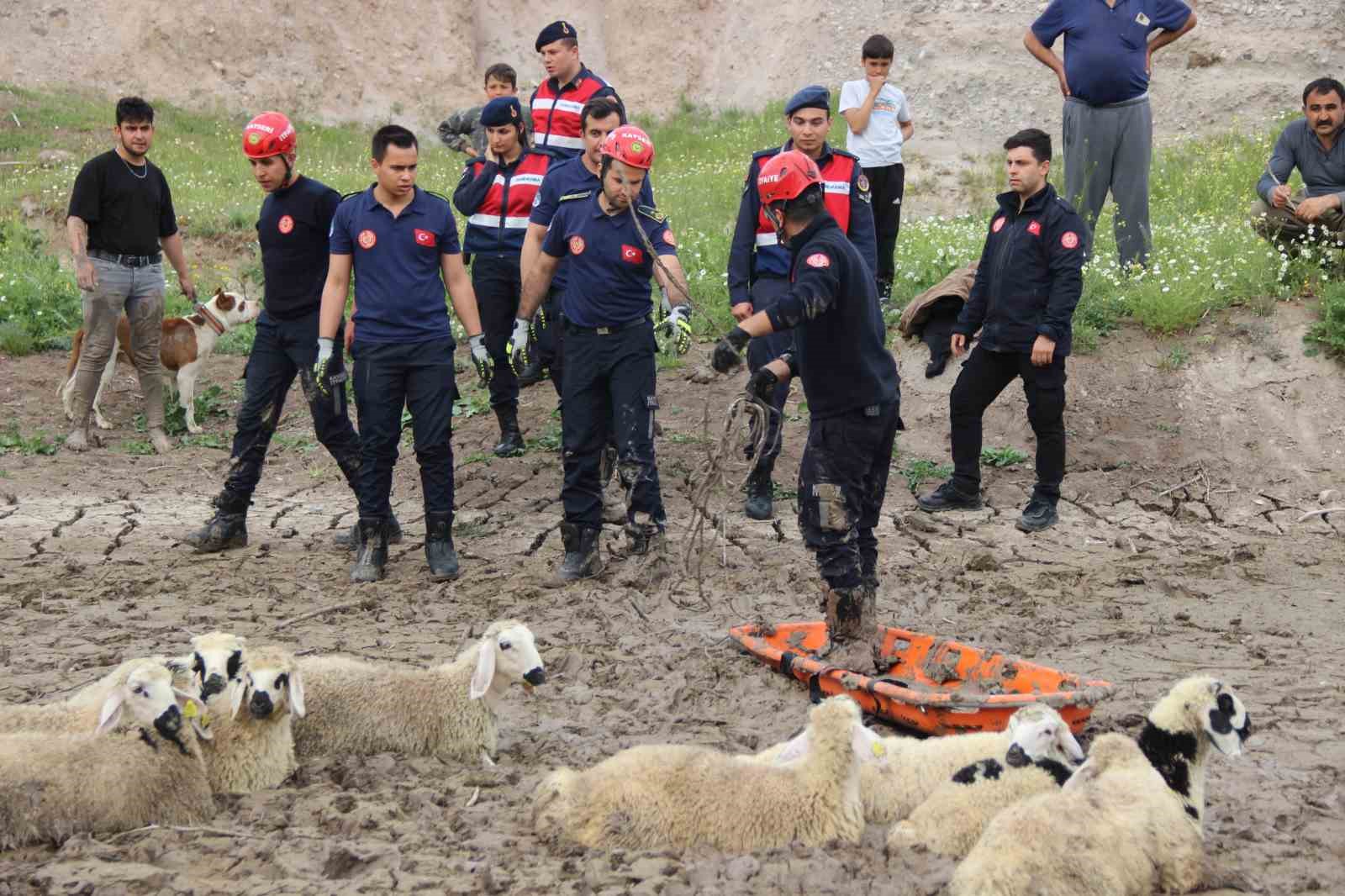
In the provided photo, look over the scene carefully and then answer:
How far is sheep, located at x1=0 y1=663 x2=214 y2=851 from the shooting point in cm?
441

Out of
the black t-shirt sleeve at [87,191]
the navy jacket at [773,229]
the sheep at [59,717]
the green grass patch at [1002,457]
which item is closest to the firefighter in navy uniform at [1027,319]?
the green grass patch at [1002,457]

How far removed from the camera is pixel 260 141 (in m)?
7.62

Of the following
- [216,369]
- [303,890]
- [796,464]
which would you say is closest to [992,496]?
[796,464]

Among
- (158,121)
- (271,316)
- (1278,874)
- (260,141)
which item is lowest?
(1278,874)

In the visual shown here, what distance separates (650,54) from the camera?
23438mm

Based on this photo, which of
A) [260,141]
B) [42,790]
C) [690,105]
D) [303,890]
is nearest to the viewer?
[303,890]

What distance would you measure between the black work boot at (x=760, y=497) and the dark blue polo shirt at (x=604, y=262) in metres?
1.80

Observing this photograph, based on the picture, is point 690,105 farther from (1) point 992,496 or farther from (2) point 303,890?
(2) point 303,890

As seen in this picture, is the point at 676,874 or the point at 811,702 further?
the point at 811,702

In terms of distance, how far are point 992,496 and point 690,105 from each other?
47.8ft

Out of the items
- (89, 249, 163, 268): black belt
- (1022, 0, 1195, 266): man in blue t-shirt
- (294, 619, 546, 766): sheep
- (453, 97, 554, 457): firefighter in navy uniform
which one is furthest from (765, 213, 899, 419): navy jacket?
(89, 249, 163, 268): black belt

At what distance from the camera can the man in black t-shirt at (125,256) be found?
965cm

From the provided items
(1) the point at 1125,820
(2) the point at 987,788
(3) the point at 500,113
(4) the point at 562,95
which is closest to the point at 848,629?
(2) the point at 987,788

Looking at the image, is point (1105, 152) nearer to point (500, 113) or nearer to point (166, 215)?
point (500, 113)
